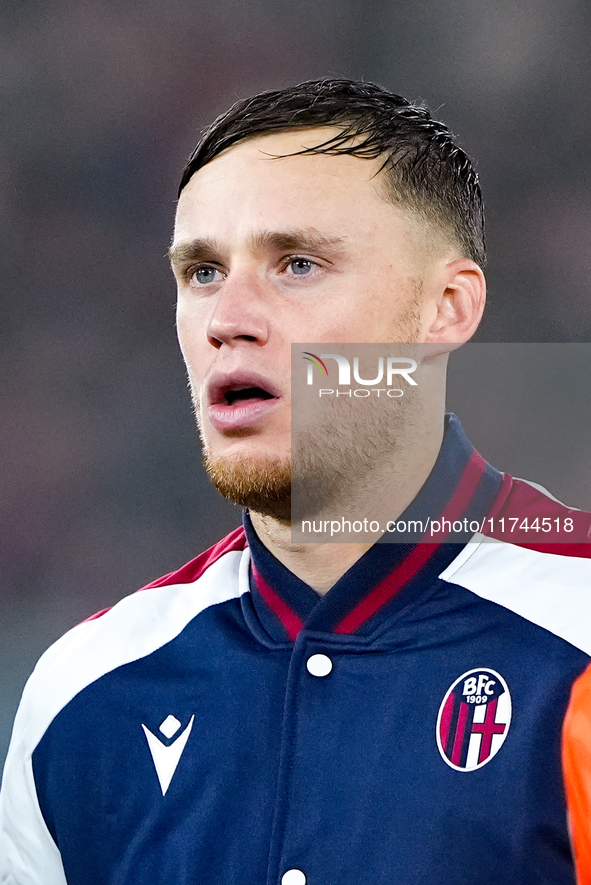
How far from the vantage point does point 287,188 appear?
1.27 m

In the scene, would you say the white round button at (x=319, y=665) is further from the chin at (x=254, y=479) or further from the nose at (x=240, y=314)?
the nose at (x=240, y=314)

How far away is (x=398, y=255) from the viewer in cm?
130

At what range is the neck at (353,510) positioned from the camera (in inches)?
52.0

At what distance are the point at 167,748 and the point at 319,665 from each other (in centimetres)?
24

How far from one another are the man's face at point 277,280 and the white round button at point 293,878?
413 millimetres

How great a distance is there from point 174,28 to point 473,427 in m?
1.91

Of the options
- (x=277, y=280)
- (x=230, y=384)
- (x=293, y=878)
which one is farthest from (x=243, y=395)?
(x=293, y=878)

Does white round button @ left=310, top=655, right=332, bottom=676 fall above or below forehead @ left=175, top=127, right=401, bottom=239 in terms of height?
below

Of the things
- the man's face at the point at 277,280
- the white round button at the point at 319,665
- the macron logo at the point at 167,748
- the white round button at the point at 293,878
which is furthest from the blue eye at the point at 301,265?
the white round button at the point at 293,878

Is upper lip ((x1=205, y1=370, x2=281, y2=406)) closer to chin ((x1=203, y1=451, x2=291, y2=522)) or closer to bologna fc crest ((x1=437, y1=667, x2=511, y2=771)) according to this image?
chin ((x1=203, y1=451, x2=291, y2=522))

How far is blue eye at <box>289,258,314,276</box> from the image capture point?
126cm

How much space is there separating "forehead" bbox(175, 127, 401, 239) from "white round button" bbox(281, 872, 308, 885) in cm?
73

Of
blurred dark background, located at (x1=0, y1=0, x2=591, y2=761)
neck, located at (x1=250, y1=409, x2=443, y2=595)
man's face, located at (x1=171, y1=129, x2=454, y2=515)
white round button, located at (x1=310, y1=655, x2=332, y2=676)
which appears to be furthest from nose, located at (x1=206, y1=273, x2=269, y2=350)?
blurred dark background, located at (x1=0, y1=0, x2=591, y2=761)

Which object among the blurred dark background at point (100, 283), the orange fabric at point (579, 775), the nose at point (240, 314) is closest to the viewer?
the orange fabric at point (579, 775)
